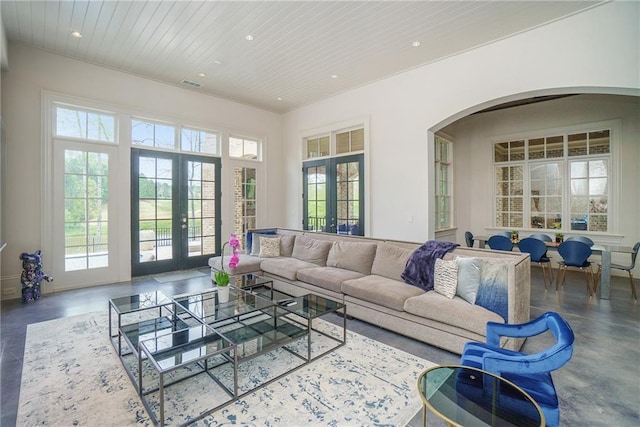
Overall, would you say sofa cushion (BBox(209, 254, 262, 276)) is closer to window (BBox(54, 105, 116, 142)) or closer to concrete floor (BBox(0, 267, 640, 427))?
concrete floor (BBox(0, 267, 640, 427))

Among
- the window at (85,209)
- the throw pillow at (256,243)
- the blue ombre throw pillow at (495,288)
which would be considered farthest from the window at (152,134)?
the blue ombre throw pillow at (495,288)

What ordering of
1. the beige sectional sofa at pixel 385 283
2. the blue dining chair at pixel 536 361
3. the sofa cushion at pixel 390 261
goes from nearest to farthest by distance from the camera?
the blue dining chair at pixel 536 361, the beige sectional sofa at pixel 385 283, the sofa cushion at pixel 390 261

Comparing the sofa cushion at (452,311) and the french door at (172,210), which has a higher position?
the french door at (172,210)

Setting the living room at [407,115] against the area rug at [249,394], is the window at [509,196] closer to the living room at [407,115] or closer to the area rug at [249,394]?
the living room at [407,115]

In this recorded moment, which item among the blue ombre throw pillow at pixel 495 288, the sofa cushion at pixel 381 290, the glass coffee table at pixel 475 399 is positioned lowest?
the glass coffee table at pixel 475 399

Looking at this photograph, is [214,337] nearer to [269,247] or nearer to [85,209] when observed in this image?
[269,247]

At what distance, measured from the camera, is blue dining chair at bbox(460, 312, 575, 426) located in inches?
60.7

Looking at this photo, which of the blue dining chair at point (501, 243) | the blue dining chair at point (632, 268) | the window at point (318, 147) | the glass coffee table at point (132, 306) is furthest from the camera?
the window at point (318, 147)

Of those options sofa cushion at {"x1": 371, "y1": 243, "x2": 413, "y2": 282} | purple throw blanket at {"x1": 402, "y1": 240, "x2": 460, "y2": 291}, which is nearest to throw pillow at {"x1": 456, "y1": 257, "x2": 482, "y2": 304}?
purple throw blanket at {"x1": 402, "y1": 240, "x2": 460, "y2": 291}

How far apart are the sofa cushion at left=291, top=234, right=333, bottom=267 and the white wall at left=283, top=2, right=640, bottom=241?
4.61 feet

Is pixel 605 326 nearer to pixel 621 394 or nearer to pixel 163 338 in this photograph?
pixel 621 394

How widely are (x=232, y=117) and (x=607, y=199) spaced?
7.73m

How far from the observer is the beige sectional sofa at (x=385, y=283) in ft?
8.56

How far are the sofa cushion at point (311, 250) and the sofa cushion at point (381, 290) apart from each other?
1068mm
